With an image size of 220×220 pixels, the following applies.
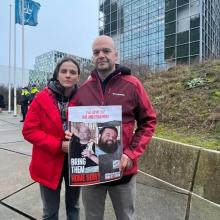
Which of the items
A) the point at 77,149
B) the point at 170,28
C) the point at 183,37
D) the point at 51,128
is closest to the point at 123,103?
the point at 77,149

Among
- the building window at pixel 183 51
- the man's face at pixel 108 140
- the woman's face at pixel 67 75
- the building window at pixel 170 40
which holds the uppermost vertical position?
the building window at pixel 170 40

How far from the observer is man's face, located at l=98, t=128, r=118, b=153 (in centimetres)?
227

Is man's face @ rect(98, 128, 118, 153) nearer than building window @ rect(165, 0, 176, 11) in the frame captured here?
Yes

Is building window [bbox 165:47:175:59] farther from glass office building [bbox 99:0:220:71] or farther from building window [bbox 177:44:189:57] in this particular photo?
building window [bbox 177:44:189:57]

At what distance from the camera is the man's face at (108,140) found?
7.44 ft

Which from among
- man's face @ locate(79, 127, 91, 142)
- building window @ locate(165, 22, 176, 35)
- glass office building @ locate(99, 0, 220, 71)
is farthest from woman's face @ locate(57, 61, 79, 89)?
building window @ locate(165, 22, 176, 35)

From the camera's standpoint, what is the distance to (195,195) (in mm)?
3750

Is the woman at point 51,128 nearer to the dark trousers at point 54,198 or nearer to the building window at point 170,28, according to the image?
the dark trousers at point 54,198

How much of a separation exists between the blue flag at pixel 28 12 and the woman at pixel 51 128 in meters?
16.0

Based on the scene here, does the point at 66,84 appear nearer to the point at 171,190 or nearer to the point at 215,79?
the point at 171,190

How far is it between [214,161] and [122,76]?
180cm

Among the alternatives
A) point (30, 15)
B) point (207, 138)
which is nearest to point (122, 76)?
point (207, 138)

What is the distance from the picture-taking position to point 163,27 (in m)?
28.7

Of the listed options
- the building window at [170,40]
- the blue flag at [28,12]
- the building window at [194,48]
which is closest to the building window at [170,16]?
the building window at [170,40]
